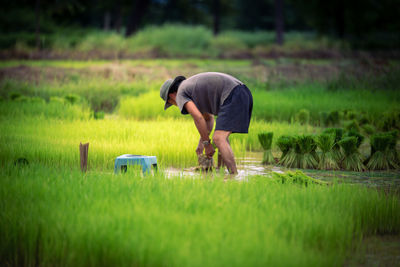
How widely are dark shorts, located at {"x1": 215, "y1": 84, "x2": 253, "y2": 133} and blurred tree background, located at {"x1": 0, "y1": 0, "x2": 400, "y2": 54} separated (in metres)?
17.8

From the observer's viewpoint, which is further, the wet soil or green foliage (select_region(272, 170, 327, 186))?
green foliage (select_region(272, 170, 327, 186))

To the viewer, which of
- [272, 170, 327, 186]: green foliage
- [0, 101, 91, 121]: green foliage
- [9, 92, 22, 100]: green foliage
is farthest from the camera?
[9, 92, 22, 100]: green foliage

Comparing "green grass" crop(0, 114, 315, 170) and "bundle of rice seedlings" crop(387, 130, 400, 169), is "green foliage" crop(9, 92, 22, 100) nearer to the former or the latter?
"green grass" crop(0, 114, 315, 170)

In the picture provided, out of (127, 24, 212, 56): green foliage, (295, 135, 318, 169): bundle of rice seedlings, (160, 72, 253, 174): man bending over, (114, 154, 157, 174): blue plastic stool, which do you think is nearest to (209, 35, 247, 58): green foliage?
(127, 24, 212, 56): green foliage

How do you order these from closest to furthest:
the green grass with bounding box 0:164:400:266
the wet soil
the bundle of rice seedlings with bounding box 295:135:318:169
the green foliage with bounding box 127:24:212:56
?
the green grass with bounding box 0:164:400:266 → the wet soil → the bundle of rice seedlings with bounding box 295:135:318:169 → the green foliage with bounding box 127:24:212:56

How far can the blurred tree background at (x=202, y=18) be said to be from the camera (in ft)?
80.7

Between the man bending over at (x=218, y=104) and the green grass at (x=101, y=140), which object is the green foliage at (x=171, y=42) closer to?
the green grass at (x=101, y=140)

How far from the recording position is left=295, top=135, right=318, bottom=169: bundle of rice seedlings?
507 cm

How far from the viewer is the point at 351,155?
503 cm

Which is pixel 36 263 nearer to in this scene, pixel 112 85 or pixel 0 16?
pixel 112 85

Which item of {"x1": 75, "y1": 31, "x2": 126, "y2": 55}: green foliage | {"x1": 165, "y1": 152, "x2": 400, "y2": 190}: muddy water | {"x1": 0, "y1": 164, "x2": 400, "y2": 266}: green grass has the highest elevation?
{"x1": 75, "y1": 31, "x2": 126, "y2": 55}: green foliage

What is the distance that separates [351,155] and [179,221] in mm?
2871

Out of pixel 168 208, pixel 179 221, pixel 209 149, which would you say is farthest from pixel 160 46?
pixel 179 221

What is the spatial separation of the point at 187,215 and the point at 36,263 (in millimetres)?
871
